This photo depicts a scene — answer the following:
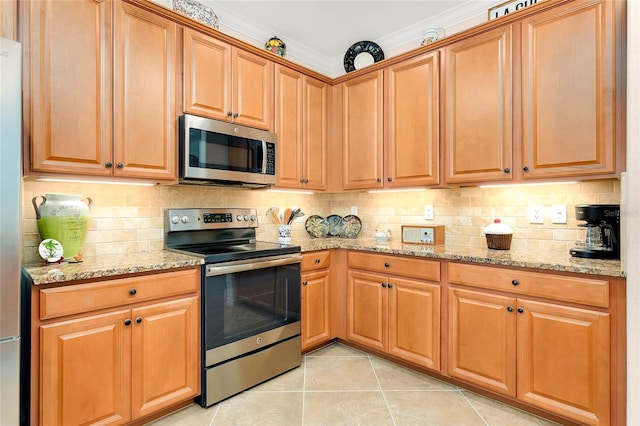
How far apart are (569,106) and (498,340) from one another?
4.58ft

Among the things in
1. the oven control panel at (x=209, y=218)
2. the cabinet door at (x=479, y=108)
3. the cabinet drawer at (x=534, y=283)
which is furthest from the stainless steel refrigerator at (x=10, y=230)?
the cabinet door at (x=479, y=108)

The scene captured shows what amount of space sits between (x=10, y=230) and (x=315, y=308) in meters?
1.91

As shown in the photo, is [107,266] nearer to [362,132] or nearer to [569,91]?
[362,132]

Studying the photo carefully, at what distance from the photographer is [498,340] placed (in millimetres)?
1991

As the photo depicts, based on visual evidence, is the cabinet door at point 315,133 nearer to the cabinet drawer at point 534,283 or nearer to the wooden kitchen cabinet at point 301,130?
the wooden kitchen cabinet at point 301,130

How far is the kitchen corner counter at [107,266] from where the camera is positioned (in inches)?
59.2

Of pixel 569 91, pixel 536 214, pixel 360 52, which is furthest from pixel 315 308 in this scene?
pixel 360 52

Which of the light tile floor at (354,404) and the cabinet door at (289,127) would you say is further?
the cabinet door at (289,127)

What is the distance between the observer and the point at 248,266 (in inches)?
83.8

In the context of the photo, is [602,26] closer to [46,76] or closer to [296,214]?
[296,214]

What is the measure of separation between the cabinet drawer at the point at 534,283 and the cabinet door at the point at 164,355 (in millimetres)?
1619

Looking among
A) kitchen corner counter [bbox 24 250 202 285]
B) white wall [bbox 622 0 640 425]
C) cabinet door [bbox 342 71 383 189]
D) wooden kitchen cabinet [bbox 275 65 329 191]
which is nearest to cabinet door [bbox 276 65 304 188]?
wooden kitchen cabinet [bbox 275 65 329 191]

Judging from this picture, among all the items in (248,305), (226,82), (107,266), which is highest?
Result: (226,82)

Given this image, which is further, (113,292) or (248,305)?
(248,305)
